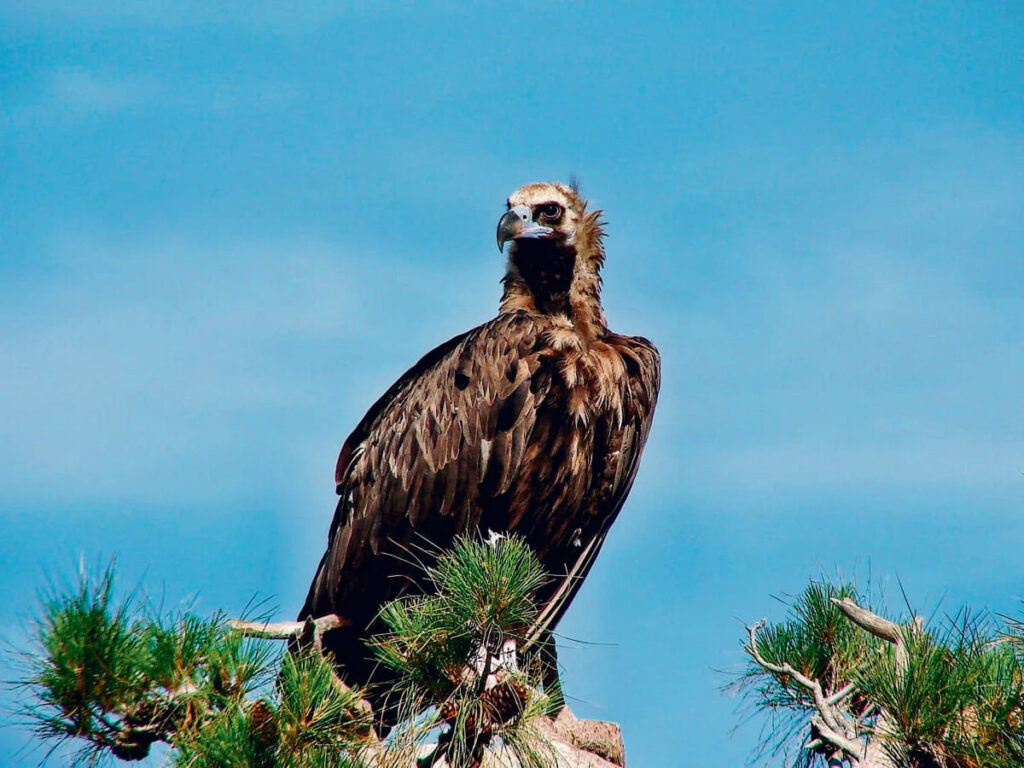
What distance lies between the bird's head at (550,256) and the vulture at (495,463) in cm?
28

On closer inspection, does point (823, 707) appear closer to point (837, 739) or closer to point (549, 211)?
point (837, 739)

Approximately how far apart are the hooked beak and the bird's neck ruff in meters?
0.07

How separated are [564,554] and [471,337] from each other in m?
1.35

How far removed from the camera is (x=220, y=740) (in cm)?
404

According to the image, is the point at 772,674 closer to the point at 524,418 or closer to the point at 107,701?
the point at 524,418

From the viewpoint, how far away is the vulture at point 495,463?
6.65 m

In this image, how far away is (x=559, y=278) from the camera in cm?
750

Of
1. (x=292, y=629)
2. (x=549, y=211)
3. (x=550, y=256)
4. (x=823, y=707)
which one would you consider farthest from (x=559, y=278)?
(x=823, y=707)

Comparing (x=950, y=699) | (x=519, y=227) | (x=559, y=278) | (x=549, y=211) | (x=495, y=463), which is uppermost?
(x=549, y=211)

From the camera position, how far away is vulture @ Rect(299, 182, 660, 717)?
6648 mm

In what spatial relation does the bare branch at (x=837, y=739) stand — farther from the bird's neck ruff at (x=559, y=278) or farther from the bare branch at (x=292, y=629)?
the bird's neck ruff at (x=559, y=278)

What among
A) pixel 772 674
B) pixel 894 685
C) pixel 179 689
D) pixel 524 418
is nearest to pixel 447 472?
pixel 524 418

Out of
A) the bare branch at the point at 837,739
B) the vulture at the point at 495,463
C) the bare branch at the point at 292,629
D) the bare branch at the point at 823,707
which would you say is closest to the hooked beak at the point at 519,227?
the vulture at the point at 495,463

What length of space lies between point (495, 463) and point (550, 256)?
1.57 meters
